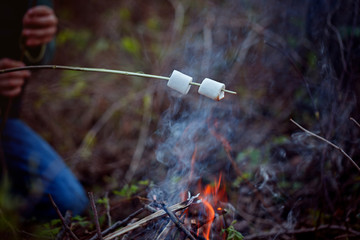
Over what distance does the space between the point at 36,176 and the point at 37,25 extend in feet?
4.23

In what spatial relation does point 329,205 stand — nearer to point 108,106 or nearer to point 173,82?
point 173,82

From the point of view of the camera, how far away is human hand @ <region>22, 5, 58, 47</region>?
221 centimetres

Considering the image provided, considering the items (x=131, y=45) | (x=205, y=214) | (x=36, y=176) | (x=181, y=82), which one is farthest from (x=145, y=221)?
(x=131, y=45)

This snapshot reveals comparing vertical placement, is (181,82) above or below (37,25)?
below

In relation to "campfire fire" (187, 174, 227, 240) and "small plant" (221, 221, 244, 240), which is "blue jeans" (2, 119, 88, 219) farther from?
"small plant" (221, 221, 244, 240)

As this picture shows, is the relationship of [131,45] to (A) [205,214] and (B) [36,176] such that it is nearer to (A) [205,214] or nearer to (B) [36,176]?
(B) [36,176]

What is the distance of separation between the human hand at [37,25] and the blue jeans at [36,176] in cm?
85

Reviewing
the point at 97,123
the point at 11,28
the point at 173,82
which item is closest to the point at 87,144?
the point at 97,123

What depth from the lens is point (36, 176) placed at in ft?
8.10

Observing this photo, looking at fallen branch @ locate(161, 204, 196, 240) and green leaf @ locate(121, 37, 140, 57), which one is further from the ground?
green leaf @ locate(121, 37, 140, 57)

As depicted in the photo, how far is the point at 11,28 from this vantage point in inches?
96.0

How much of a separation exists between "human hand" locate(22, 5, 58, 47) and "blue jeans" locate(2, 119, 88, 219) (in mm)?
853

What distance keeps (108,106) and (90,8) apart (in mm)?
2288

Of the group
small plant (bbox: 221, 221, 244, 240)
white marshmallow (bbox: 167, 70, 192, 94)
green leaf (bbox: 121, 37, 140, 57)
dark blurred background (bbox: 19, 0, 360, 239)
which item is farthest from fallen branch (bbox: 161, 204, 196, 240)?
green leaf (bbox: 121, 37, 140, 57)
